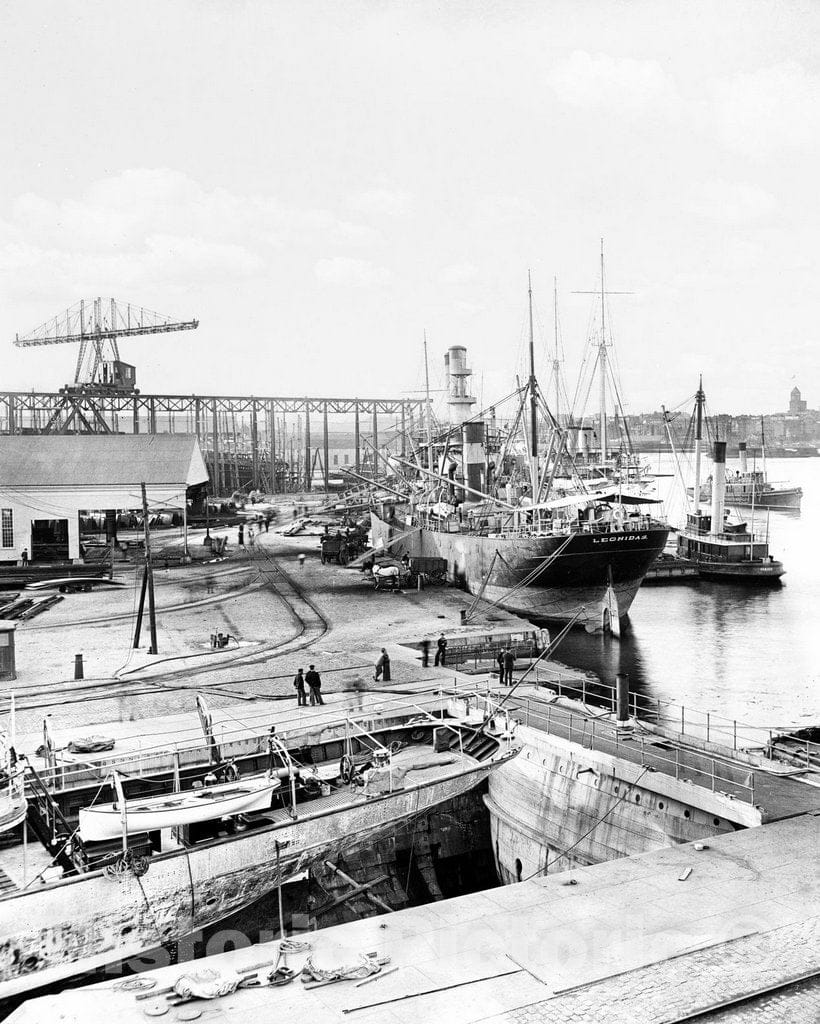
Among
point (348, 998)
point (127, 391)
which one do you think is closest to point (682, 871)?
point (348, 998)

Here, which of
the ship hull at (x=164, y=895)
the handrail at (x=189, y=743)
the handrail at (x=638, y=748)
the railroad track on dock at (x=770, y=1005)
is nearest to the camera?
the railroad track on dock at (x=770, y=1005)

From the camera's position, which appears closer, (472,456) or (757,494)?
(472,456)

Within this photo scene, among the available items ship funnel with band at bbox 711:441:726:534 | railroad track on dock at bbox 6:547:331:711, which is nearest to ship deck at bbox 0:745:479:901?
railroad track on dock at bbox 6:547:331:711

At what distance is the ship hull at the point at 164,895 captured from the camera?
51.7 ft

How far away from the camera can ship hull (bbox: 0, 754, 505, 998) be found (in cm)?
1575

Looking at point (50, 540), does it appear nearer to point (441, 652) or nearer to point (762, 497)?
point (441, 652)

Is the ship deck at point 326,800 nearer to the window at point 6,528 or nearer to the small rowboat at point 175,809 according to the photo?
the small rowboat at point 175,809

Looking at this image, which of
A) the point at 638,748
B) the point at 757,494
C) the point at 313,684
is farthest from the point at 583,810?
the point at 757,494

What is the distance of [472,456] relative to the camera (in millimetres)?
82000

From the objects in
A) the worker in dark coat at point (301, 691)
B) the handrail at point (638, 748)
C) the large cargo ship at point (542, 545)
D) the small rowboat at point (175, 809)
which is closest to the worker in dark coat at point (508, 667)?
the handrail at point (638, 748)

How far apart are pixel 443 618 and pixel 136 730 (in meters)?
24.1

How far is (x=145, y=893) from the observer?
16.9m

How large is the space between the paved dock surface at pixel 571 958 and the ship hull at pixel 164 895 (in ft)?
9.57

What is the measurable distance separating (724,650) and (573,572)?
Result: 966 centimetres
